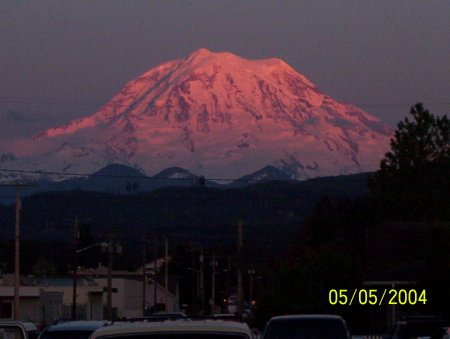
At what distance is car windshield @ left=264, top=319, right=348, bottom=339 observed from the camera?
20031 millimetres

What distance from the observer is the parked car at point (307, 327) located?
20.0m

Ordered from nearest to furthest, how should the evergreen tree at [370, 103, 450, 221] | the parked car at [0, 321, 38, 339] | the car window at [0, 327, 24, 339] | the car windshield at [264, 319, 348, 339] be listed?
the parked car at [0, 321, 38, 339] → the car window at [0, 327, 24, 339] → the car windshield at [264, 319, 348, 339] → the evergreen tree at [370, 103, 450, 221]

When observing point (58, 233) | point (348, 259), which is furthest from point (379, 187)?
point (58, 233)

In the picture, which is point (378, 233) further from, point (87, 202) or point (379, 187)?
point (87, 202)

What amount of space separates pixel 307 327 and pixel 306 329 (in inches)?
2.3

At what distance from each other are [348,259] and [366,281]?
5.60 ft

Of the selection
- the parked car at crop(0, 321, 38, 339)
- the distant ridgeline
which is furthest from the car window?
the distant ridgeline

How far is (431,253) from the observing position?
116 feet

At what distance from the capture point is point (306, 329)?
2062cm

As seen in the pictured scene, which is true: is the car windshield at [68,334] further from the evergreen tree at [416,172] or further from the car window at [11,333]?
the evergreen tree at [416,172]

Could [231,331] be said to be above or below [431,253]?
below

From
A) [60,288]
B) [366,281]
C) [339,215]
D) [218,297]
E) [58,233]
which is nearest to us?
[366,281]

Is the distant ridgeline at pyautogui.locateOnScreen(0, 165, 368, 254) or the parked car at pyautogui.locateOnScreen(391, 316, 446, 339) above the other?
the distant ridgeline at pyautogui.locateOnScreen(0, 165, 368, 254)

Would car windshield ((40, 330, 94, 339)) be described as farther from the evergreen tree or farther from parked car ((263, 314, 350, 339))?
the evergreen tree
